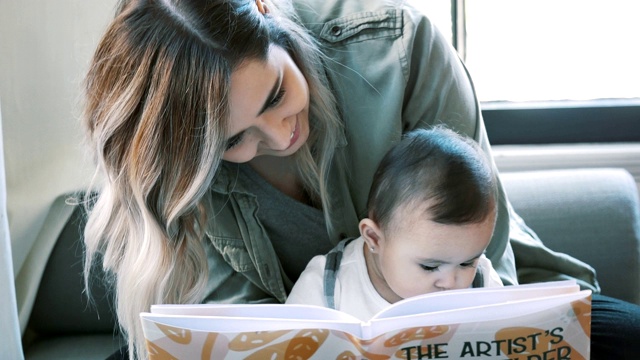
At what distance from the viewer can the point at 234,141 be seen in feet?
4.22

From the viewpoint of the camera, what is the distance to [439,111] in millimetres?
1439

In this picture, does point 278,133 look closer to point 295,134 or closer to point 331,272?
point 295,134

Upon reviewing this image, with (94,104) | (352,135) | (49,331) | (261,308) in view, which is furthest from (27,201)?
(261,308)

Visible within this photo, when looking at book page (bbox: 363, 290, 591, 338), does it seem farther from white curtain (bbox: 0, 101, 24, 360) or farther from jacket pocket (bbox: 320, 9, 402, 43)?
white curtain (bbox: 0, 101, 24, 360)

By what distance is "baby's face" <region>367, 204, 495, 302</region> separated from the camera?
1244 mm

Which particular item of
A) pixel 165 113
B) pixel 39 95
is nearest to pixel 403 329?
→ pixel 165 113

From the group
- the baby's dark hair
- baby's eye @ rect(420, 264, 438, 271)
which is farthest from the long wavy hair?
baby's eye @ rect(420, 264, 438, 271)

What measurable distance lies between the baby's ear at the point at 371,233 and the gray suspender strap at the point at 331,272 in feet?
0.27

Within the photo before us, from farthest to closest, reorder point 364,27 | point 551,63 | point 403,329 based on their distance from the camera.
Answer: point 551,63, point 364,27, point 403,329

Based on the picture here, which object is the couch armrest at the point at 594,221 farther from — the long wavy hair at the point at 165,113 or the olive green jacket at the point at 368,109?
the long wavy hair at the point at 165,113

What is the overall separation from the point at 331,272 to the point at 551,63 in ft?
3.81

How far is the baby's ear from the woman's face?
0.16 m

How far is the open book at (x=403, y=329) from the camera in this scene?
1.06 meters

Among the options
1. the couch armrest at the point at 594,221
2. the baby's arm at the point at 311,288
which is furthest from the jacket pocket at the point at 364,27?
the couch armrest at the point at 594,221
